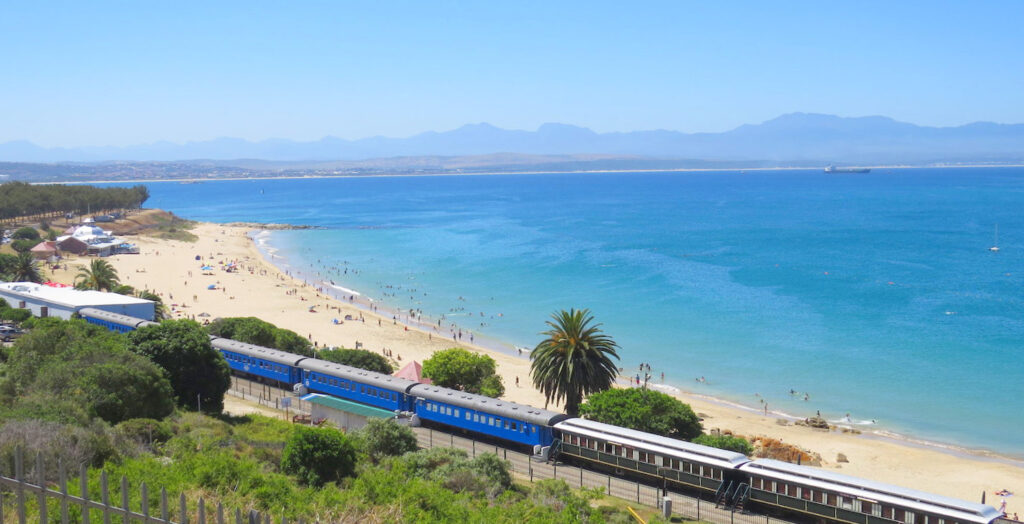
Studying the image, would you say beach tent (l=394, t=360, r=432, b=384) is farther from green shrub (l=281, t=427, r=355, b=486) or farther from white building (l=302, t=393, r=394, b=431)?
green shrub (l=281, t=427, r=355, b=486)

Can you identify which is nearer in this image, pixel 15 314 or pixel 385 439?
pixel 385 439

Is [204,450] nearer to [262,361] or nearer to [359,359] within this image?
[359,359]

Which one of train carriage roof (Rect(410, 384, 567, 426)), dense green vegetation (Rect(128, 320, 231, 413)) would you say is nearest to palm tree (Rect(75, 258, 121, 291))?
dense green vegetation (Rect(128, 320, 231, 413))

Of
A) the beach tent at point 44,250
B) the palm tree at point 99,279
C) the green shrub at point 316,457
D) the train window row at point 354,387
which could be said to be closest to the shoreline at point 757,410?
the train window row at point 354,387

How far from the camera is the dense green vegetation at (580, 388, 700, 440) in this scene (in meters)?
30.3

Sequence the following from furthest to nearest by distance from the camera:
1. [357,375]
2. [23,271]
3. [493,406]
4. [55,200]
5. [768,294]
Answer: [55,200] < [768,294] < [23,271] < [357,375] < [493,406]

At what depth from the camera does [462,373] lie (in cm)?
3912

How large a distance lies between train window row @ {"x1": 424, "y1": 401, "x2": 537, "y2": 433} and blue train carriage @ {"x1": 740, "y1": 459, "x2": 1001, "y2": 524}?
27.6 ft

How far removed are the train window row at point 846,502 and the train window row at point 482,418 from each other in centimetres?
865

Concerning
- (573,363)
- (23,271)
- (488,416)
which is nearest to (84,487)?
(488,416)

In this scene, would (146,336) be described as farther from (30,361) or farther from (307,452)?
(307,452)

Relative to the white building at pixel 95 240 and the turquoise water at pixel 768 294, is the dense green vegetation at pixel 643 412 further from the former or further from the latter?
the white building at pixel 95 240

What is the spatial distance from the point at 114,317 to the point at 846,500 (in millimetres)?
39687

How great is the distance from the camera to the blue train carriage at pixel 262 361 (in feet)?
129
